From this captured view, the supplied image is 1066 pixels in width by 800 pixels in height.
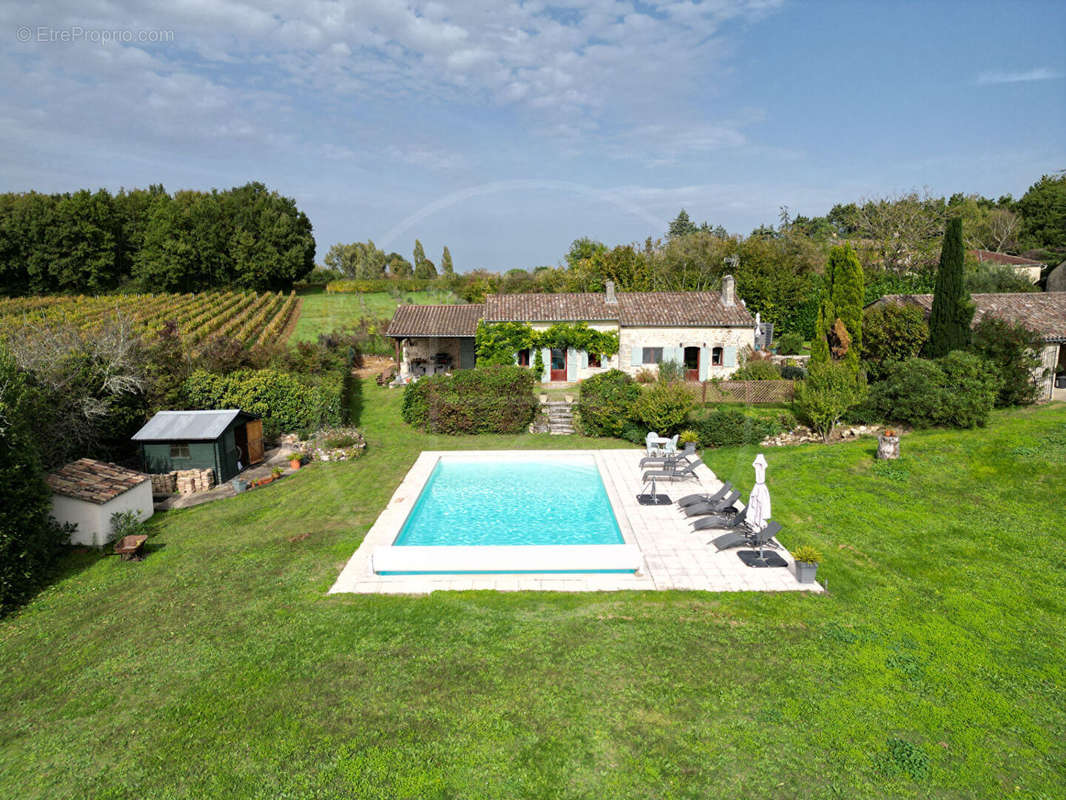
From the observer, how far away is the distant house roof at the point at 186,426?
15430 millimetres

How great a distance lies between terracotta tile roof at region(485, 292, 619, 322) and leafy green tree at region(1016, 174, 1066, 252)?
55399mm

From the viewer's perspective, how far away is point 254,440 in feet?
58.9

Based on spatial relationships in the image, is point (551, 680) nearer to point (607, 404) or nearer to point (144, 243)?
point (607, 404)

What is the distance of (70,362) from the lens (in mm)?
15273

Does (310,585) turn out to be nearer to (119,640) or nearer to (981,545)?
(119,640)

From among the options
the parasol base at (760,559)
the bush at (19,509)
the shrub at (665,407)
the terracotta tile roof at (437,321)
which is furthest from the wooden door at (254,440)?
the parasol base at (760,559)

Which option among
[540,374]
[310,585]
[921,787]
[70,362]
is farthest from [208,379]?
[921,787]

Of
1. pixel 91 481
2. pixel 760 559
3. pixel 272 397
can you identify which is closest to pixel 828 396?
pixel 760 559

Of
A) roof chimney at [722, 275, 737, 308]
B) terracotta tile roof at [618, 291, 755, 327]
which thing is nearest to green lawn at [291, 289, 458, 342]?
terracotta tile roof at [618, 291, 755, 327]

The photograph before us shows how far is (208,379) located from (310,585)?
12.2m

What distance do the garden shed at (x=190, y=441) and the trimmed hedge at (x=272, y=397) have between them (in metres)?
2.47

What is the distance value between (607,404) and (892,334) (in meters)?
11.8

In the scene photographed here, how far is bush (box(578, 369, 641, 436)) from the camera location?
65.5 feet

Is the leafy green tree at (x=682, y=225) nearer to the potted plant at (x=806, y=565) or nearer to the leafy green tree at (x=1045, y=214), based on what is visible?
the leafy green tree at (x=1045, y=214)
